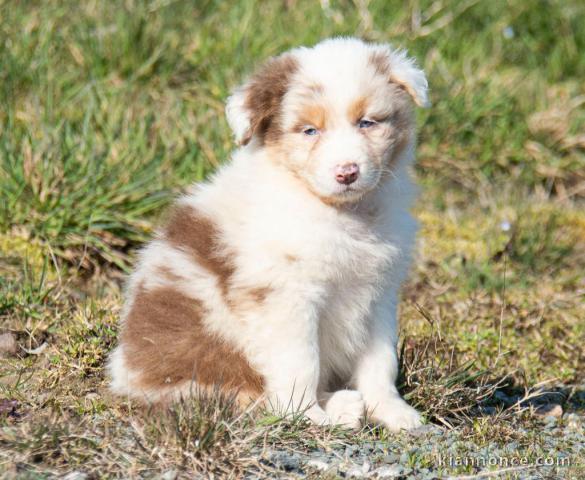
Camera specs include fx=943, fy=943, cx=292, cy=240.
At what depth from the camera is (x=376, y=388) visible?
412 centimetres

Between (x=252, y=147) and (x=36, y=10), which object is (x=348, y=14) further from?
(x=252, y=147)

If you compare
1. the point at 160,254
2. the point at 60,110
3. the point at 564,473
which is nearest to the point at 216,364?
the point at 160,254

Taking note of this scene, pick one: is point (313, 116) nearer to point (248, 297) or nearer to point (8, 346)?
point (248, 297)

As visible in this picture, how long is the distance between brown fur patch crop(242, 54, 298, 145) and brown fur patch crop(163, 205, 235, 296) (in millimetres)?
395

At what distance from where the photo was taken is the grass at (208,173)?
3736 mm

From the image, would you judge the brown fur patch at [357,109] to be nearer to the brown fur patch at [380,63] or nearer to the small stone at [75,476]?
the brown fur patch at [380,63]

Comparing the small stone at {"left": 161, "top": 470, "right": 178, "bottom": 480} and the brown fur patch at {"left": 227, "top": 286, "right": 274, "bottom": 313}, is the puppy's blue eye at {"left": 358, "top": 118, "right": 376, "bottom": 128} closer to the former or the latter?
the brown fur patch at {"left": 227, "top": 286, "right": 274, "bottom": 313}

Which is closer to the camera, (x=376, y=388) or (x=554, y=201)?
(x=376, y=388)

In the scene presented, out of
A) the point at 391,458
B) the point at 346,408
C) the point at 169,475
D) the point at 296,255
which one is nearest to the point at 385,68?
the point at 296,255

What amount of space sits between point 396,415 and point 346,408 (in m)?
0.22

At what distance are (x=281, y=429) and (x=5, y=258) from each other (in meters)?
2.65

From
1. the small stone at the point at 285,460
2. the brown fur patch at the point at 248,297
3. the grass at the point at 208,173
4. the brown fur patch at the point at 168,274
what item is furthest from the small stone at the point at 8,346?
the small stone at the point at 285,460

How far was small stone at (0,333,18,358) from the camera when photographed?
4652 millimetres

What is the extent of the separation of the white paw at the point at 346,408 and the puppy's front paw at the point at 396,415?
105 mm
